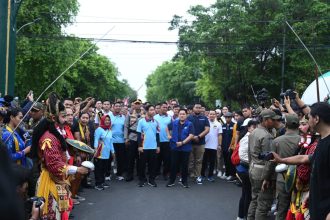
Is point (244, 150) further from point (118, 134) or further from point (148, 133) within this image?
point (118, 134)

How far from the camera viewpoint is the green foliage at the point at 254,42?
29.7m

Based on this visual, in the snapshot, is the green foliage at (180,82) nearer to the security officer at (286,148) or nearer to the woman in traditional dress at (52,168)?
the security officer at (286,148)

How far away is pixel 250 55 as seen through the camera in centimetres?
3266

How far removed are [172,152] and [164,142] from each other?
0.96m

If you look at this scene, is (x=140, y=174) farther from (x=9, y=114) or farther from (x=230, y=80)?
(x=230, y=80)

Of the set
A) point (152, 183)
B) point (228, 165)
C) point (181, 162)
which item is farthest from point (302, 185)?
point (228, 165)

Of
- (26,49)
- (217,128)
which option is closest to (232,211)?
(217,128)

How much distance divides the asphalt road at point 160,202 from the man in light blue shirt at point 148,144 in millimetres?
334

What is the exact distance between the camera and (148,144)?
11.6m

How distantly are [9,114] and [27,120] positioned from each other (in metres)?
2.48

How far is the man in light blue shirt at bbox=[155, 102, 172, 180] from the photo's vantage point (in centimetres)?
1229

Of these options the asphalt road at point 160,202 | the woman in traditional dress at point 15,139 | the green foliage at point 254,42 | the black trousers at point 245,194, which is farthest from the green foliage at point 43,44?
the woman in traditional dress at point 15,139

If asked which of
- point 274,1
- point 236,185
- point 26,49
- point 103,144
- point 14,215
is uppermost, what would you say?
point 274,1

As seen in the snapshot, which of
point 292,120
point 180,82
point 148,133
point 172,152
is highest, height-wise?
point 180,82
